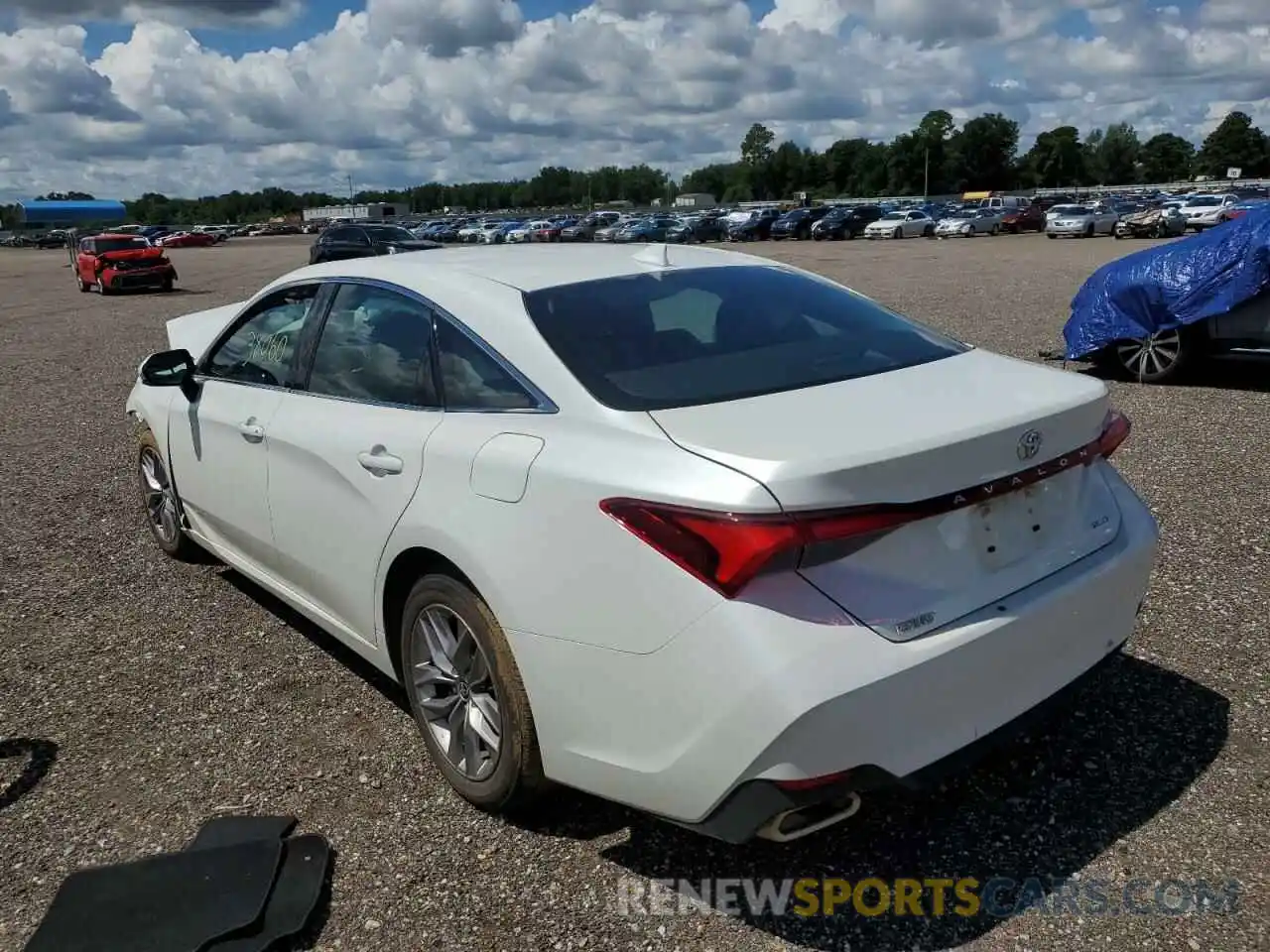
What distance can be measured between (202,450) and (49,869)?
6.35 feet

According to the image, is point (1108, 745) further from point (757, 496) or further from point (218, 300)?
point (218, 300)

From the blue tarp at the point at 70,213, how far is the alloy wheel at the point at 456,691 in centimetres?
10869

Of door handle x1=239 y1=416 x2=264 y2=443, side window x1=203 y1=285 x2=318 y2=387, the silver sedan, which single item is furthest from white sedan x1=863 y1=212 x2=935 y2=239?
door handle x1=239 y1=416 x2=264 y2=443

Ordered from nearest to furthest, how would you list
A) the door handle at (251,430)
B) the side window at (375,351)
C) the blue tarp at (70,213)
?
the side window at (375,351) → the door handle at (251,430) → the blue tarp at (70,213)

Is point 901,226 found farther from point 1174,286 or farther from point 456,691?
point 456,691

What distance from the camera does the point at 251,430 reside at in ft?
12.9

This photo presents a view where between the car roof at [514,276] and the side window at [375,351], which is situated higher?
the car roof at [514,276]

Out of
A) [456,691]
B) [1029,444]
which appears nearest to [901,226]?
[1029,444]

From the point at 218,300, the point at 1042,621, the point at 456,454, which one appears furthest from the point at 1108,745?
the point at 218,300

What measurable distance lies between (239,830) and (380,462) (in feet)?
3.77

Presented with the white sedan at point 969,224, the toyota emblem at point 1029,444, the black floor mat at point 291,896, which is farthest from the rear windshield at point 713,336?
the white sedan at point 969,224

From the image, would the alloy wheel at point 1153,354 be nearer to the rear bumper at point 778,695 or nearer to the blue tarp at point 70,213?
the rear bumper at point 778,695

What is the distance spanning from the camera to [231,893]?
2.71 metres

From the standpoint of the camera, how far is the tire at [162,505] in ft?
16.7
